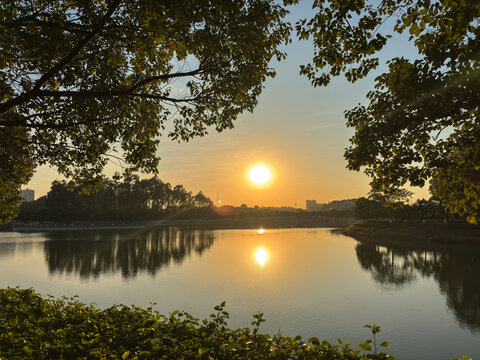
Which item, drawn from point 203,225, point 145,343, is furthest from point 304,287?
point 203,225

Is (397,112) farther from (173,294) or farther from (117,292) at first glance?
(117,292)

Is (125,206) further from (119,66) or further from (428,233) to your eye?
(119,66)

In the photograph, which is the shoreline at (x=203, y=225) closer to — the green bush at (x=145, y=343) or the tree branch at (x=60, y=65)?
the green bush at (x=145, y=343)

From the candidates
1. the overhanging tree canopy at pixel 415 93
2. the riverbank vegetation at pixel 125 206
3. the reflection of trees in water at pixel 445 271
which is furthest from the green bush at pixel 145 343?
the riverbank vegetation at pixel 125 206

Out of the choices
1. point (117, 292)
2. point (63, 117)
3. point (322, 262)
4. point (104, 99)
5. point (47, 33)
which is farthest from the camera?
point (322, 262)

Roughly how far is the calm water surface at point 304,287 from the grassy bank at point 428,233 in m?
11.9

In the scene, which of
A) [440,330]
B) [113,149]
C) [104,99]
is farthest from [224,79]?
[440,330]

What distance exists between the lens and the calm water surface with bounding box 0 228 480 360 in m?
15.0

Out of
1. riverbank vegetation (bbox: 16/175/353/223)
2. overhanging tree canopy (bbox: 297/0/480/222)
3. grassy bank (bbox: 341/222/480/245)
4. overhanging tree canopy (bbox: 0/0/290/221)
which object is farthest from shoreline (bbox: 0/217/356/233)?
overhanging tree canopy (bbox: 297/0/480/222)

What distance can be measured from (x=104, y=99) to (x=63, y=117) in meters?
2.01

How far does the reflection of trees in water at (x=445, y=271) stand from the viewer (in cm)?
1866

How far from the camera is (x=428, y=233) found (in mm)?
58344

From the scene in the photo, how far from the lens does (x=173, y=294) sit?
2142cm

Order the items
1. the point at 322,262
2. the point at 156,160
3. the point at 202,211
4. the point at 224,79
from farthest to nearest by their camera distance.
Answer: the point at 202,211
the point at 322,262
the point at 156,160
the point at 224,79
